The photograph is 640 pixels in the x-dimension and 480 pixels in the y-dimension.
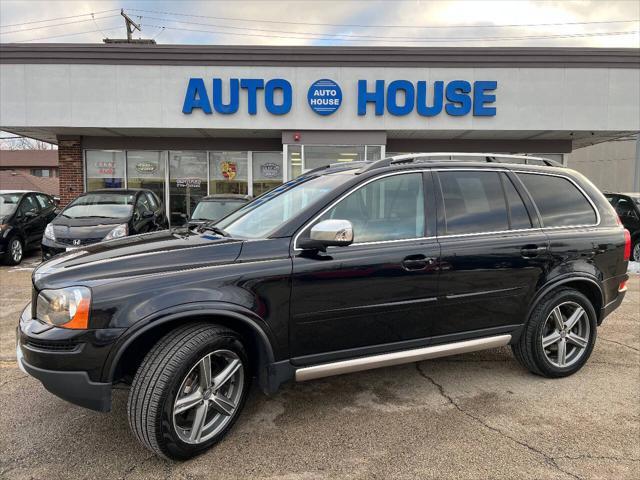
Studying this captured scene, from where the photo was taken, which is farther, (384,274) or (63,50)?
(63,50)

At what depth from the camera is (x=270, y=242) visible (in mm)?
2877

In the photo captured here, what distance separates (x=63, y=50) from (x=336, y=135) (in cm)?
758

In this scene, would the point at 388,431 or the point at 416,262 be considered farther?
the point at 416,262

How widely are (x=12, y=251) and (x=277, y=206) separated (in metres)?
8.40

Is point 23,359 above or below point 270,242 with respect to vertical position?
below

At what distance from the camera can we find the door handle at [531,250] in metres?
3.52

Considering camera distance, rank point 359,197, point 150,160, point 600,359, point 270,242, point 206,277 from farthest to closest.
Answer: point 150,160 < point 600,359 < point 359,197 < point 270,242 < point 206,277

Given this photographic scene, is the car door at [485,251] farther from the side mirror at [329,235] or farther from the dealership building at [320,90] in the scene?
the dealership building at [320,90]

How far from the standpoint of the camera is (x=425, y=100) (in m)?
12.4

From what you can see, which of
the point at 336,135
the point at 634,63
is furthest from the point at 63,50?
the point at 634,63

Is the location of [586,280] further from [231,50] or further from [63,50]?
[63,50]

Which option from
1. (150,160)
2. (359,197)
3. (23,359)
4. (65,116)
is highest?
(65,116)

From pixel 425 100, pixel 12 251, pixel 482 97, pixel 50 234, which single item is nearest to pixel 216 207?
A: pixel 50 234

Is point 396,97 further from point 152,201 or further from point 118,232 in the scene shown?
point 118,232
